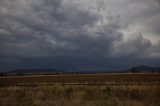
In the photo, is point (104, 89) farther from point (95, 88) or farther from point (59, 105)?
point (59, 105)

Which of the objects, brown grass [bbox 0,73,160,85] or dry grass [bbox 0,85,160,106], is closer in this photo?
dry grass [bbox 0,85,160,106]

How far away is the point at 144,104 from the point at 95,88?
9.53m

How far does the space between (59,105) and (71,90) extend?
9.25 metres

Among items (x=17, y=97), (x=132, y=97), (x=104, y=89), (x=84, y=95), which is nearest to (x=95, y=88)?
(x=104, y=89)

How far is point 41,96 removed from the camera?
25.0m

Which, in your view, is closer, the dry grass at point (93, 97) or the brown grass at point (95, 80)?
the dry grass at point (93, 97)

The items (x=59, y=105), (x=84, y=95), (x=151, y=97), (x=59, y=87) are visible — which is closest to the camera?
(x=59, y=105)

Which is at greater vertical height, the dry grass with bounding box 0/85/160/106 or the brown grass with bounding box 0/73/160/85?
the brown grass with bounding box 0/73/160/85

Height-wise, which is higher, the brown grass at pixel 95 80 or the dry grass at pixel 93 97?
the brown grass at pixel 95 80

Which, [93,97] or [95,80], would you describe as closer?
[93,97]

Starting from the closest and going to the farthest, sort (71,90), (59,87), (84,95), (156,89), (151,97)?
1. (151,97)
2. (84,95)
3. (156,89)
4. (71,90)
5. (59,87)

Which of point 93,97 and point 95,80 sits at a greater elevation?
point 95,80

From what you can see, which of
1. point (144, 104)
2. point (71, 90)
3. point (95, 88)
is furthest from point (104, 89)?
point (144, 104)

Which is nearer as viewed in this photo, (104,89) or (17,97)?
(17,97)
